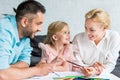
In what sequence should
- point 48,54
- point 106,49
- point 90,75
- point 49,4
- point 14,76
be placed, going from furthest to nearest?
point 49,4 < point 106,49 < point 48,54 < point 90,75 < point 14,76

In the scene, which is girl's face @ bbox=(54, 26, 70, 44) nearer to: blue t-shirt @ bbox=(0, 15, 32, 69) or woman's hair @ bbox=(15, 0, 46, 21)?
blue t-shirt @ bbox=(0, 15, 32, 69)

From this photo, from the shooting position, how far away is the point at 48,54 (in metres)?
2.07

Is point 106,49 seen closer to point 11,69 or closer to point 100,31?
point 100,31

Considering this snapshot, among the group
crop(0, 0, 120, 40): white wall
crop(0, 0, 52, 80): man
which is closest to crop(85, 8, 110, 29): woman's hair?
crop(0, 0, 52, 80): man

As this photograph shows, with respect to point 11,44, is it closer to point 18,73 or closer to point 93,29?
point 18,73

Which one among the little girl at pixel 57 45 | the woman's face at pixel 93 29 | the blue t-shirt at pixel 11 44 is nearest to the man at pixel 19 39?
the blue t-shirt at pixel 11 44

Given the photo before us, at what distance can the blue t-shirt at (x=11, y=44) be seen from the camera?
164 cm

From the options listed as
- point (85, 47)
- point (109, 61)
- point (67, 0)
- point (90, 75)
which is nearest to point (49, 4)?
A: point (67, 0)

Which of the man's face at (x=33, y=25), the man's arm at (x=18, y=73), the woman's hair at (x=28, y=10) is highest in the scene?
the woman's hair at (x=28, y=10)

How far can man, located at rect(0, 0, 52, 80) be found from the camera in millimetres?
1636

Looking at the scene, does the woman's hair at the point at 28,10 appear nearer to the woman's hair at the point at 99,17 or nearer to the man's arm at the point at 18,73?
the man's arm at the point at 18,73

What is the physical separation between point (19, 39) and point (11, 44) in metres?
0.15

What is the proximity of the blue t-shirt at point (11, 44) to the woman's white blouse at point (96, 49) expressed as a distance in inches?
17.5

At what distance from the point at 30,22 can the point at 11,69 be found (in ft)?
1.11
